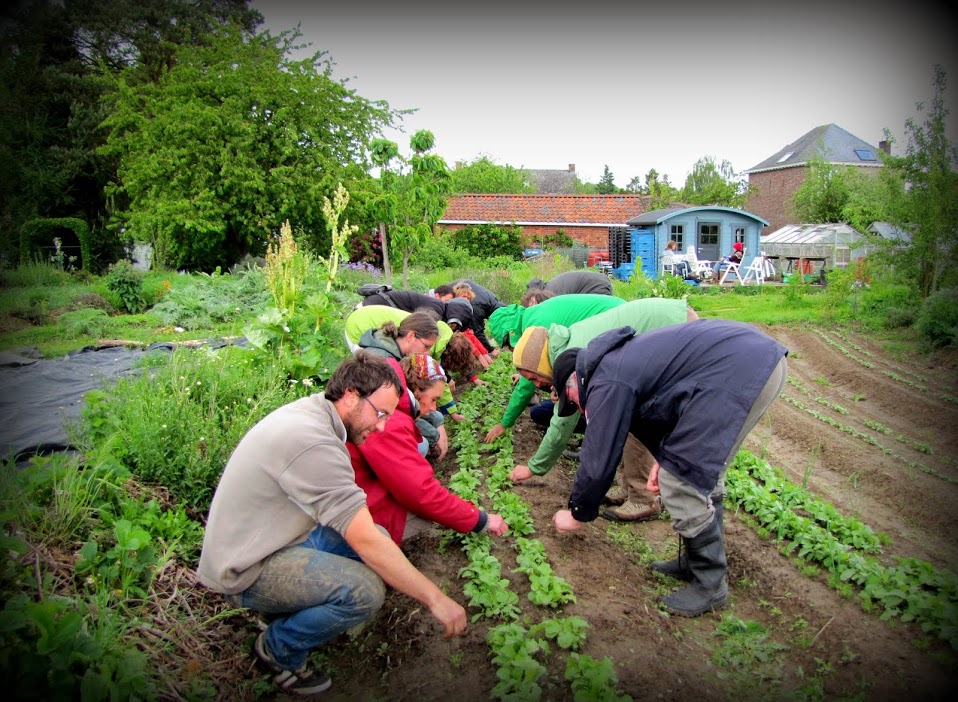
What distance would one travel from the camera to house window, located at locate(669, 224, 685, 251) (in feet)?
74.6

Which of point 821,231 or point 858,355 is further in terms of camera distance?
point 821,231

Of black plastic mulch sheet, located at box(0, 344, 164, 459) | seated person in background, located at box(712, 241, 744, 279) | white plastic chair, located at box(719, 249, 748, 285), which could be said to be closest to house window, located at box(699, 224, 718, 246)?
seated person in background, located at box(712, 241, 744, 279)

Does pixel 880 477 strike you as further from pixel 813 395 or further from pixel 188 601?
pixel 188 601

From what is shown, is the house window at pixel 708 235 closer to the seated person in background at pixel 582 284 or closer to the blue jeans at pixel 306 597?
the seated person in background at pixel 582 284

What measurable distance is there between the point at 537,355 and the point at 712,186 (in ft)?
115

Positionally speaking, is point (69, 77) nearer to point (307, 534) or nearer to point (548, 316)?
point (548, 316)

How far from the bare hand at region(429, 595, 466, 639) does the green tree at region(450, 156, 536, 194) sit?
45428 mm

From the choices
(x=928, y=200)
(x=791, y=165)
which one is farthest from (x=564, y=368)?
(x=791, y=165)

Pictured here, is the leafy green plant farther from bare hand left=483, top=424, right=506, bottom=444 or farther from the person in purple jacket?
the person in purple jacket

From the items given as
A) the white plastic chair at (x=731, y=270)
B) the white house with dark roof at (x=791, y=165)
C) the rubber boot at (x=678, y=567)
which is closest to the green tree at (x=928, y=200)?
the white plastic chair at (x=731, y=270)

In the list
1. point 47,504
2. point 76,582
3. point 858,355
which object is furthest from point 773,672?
point 858,355

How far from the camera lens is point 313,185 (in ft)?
43.3

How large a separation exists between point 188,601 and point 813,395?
26.2 ft

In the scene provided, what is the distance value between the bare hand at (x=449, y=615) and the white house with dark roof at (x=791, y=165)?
1511 inches
